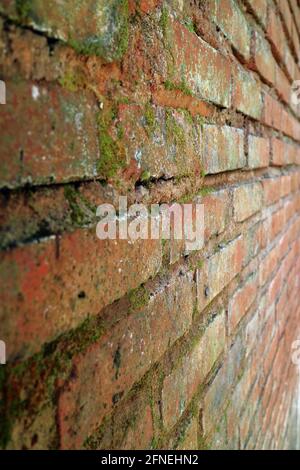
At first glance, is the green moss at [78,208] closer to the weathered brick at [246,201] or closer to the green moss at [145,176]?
the green moss at [145,176]

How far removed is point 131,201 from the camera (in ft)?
2.37

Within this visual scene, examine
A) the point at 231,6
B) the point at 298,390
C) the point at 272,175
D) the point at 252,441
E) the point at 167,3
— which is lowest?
the point at 298,390

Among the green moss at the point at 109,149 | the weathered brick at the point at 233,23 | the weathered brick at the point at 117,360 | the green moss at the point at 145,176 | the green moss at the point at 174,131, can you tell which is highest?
the weathered brick at the point at 233,23

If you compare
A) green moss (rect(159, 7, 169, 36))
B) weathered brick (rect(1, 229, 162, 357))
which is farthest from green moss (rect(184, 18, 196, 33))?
weathered brick (rect(1, 229, 162, 357))

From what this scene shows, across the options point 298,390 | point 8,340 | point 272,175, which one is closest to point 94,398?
point 8,340

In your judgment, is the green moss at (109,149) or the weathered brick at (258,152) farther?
the weathered brick at (258,152)

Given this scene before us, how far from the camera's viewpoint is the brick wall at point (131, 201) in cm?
48

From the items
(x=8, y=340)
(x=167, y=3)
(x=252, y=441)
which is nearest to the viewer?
(x=8, y=340)

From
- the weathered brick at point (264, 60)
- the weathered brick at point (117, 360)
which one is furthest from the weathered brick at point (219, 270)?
the weathered brick at point (264, 60)

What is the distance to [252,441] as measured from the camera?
1.75m

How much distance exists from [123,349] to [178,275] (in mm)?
261

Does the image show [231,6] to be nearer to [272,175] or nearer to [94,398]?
[272,175]

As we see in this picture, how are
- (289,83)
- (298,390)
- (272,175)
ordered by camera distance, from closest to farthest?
(272,175) → (289,83) → (298,390)

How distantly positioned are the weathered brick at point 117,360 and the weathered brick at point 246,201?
0.49 m
